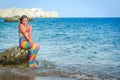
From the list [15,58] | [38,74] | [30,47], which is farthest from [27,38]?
[38,74]

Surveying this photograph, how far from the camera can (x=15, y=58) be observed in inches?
455

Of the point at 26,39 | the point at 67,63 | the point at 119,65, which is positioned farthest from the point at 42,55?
the point at 26,39

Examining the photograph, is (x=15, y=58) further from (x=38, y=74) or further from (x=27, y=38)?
(x=38, y=74)

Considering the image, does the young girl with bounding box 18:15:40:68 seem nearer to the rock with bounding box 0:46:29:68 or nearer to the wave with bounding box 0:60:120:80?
the rock with bounding box 0:46:29:68

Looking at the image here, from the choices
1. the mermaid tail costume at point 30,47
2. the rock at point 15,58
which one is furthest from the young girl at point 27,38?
the rock at point 15,58

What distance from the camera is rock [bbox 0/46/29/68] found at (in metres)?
11.3

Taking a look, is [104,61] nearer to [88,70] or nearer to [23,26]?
[88,70]

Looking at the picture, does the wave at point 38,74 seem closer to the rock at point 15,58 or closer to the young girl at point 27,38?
the rock at point 15,58

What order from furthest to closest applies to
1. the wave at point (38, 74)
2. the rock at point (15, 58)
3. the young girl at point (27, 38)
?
the rock at point (15, 58), the young girl at point (27, 38), the wave at point (38, 74)

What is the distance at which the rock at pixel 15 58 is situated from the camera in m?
11.3

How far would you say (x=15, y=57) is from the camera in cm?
1148

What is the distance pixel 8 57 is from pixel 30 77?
6.61ft

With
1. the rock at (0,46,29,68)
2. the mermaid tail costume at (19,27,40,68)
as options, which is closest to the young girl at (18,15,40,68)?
the mermaid tail costume at (19,27,40,68)

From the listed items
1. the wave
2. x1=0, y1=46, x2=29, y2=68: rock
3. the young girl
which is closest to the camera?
the wave
